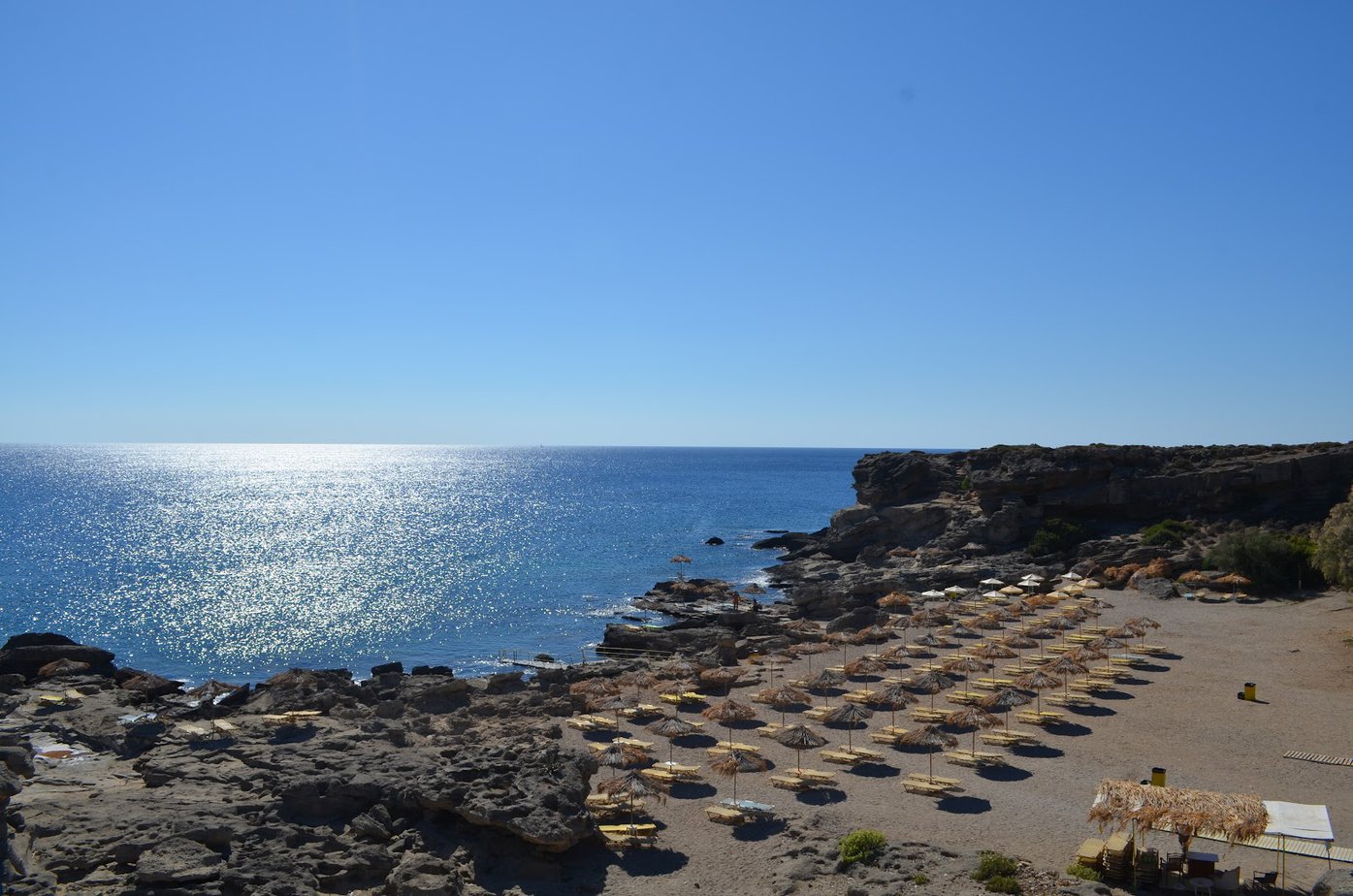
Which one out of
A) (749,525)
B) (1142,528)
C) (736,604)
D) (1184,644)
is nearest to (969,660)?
(1184,644)

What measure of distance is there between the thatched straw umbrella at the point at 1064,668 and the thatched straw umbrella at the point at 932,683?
3.39 meters

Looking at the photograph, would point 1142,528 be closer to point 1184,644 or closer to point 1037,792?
point 1184,644

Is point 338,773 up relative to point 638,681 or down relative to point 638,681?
up

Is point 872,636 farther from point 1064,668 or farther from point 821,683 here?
point 1064,668

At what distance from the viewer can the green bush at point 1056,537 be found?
207ft

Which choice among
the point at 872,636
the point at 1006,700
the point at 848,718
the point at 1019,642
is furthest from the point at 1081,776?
the point at 872,636

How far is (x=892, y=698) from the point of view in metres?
31.6

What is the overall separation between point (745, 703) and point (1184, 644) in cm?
1991

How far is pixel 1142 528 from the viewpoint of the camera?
6375 cm

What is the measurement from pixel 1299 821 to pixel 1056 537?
1928 inches

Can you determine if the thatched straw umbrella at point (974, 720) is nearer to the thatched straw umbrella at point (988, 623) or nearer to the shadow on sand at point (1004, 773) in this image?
the shadow on sand at point (1004, 773)

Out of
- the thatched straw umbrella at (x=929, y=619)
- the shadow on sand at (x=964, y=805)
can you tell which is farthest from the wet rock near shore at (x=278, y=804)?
the thatched straw umbrella at (x=929, y=619)

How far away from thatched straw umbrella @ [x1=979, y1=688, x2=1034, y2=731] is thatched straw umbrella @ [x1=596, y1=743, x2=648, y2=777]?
473 inches

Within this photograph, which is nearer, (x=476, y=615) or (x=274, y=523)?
(x=476, y=615)
